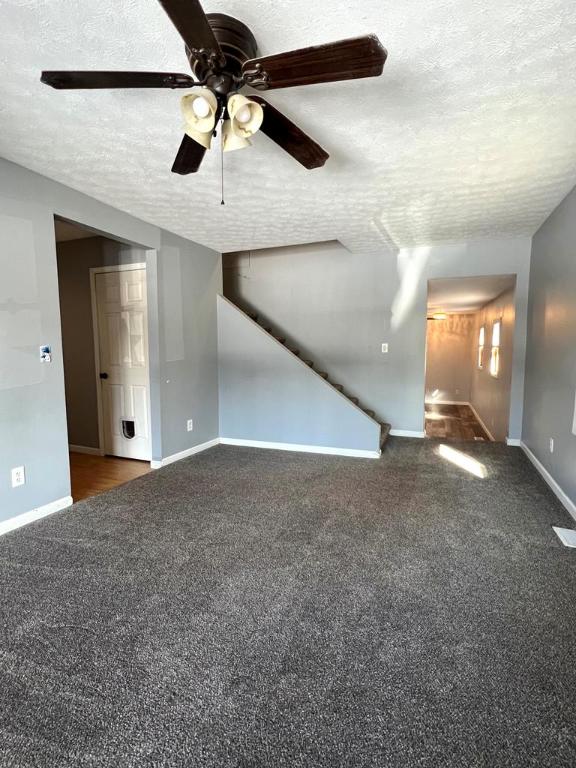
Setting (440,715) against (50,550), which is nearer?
(440,715)

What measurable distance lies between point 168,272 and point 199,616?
3.27 m

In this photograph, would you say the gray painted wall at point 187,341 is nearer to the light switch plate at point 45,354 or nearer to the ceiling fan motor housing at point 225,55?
the light switch plate at point 45,354

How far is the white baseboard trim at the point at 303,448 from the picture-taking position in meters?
4.29

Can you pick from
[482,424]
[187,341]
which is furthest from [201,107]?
[482,424]

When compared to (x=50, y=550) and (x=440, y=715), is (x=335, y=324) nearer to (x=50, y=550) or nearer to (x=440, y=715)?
(x=50, y=550)

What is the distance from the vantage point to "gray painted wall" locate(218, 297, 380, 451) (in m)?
4.40

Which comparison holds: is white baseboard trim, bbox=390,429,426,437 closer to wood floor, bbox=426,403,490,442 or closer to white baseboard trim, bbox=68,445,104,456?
wood floor, bbox=426,403,490,442

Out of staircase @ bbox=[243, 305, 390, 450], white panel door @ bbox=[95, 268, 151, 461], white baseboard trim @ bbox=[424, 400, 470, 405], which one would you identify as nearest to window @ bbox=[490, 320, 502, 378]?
staircase @ bbox=[243, 305, 390, 450]

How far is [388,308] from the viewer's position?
196 inches

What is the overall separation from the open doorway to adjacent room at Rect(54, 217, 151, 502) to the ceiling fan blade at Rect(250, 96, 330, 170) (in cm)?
245

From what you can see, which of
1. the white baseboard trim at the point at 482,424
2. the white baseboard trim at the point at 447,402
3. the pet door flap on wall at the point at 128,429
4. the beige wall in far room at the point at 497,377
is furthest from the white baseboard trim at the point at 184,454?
the white baseboard trim at the point at 447,402

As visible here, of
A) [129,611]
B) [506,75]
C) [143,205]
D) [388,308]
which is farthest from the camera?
[388,308]

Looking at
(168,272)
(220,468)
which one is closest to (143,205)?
(168,272)

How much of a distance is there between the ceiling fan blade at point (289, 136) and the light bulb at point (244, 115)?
7cm
